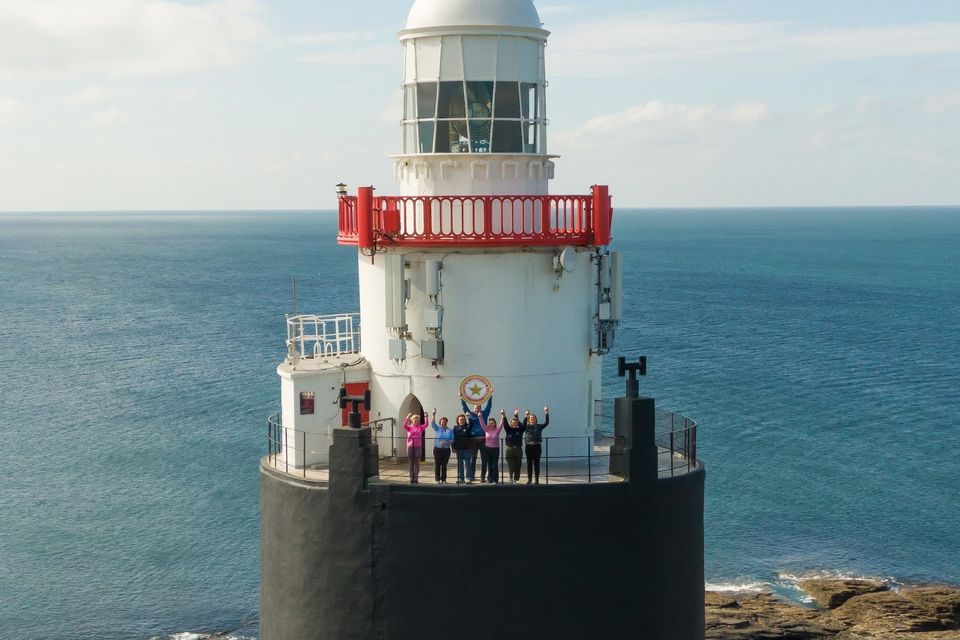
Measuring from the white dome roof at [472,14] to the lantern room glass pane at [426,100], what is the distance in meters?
0.76

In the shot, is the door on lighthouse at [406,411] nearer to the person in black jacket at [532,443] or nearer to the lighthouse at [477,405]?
the lighthouse at [477,405]

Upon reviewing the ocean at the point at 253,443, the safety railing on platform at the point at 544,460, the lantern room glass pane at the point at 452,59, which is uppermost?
the lantern room glass pane at the point at 452,59

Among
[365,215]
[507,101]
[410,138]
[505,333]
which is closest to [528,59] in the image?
[507,101]

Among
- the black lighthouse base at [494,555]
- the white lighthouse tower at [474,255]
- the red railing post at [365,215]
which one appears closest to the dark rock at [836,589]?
the white lighthouse tower at [474,255]

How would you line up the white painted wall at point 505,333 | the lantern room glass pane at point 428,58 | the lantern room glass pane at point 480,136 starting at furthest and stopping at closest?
the lantern room glass pane at point 480,136 < the lantern room glass pane at point 428,58 < the white painted wall at point 505,333

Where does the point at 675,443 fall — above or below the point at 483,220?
below

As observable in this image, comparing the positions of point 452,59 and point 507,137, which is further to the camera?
point 507,137

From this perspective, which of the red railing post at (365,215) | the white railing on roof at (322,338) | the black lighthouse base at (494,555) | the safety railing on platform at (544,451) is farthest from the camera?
the white railing on roof at (322,338)

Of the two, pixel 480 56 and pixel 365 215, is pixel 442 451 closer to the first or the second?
pixel 365 215

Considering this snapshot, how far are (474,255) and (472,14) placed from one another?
3074 millimetres

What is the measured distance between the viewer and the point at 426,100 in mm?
17312

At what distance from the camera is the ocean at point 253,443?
133 ft

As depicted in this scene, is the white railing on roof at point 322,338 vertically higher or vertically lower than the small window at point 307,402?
higher

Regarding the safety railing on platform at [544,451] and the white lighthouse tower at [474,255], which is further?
the white lighthouse tower at [474,255]
